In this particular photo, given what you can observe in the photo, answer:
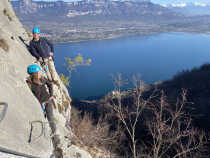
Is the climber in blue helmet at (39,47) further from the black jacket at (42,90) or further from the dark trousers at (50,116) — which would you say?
the black jacket at (42,90)

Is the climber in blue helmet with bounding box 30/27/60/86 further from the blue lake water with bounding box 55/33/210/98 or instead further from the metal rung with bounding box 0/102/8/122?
the blue lake water with bounding box 55/33/210/98

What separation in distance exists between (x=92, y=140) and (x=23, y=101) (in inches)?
164

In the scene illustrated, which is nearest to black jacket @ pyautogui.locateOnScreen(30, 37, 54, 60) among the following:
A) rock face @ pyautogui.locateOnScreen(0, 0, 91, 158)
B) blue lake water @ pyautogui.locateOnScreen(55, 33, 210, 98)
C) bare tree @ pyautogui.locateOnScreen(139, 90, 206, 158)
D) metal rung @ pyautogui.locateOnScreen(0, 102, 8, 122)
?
rock face @ pyautogui.locateOnScreen(0, 0, 91, 158)

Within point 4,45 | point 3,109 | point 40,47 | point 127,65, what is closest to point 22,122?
point 3,109

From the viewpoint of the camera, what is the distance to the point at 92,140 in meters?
7.39

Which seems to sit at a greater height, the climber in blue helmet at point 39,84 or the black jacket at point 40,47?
the black jacket at point 40,47

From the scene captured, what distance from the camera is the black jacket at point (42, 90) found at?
400 centimetres

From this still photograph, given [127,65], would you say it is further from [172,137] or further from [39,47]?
[39,47]

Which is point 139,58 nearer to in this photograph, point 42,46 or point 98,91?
point 98,91

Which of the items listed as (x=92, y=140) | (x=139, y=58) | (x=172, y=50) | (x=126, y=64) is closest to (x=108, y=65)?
(x=126, y=64)

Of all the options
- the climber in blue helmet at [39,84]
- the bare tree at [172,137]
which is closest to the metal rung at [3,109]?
the climber in blue helmet at [39,84]

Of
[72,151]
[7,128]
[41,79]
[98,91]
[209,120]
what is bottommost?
[98,91]

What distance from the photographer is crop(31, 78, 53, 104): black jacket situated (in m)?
4.00

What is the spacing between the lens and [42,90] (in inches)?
161
